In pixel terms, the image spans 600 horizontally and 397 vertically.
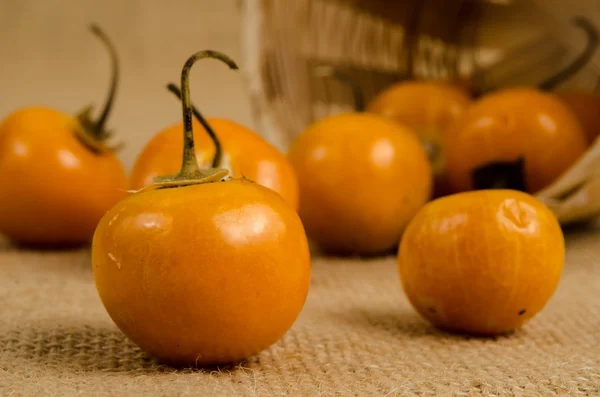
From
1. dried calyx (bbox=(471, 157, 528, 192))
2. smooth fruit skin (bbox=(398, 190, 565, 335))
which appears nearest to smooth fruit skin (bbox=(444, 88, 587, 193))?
dried calyx (bbox=(471, 157, 528, 192))

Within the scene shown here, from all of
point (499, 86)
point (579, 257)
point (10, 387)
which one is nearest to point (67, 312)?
point (10, 387)

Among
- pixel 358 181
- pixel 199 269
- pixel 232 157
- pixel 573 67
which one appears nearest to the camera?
pixel 199 269

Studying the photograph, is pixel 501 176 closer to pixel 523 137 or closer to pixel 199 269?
pixel 523 137

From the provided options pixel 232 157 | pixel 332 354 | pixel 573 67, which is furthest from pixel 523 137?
pixel 332 354

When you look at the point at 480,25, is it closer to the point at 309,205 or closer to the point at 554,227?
the point at 309,205

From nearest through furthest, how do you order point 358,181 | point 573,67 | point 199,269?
point 199,269
point 358,181
point 573,67

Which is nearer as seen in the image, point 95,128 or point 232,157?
point 232,157

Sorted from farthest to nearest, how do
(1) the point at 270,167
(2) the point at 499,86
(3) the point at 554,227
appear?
(2) the point at 499,86 < (1) the point at 270,167 < (3) the point at 554,227

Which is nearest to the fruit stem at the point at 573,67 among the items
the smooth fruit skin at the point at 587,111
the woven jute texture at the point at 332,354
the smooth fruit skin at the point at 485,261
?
the smooth fruit skin at the point at 587,111
